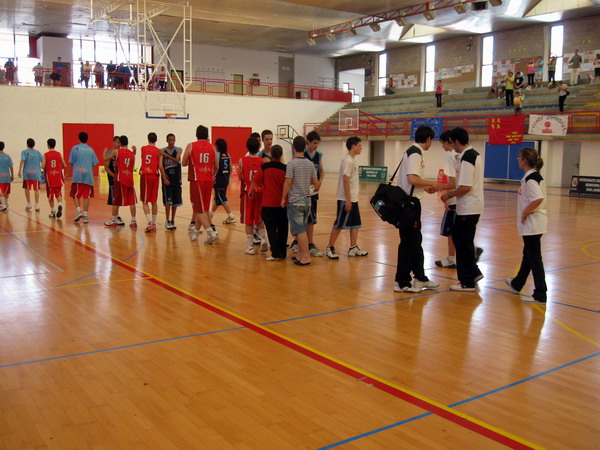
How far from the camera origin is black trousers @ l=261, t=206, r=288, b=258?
7805 millimetres

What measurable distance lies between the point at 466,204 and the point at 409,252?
Result: 802mm

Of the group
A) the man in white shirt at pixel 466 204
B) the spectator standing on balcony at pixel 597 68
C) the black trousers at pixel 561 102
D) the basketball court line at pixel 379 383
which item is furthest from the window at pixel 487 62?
the basketball court line at pixel 379 383

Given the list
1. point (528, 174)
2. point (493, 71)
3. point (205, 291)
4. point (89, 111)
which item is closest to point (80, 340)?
point (205, 291)

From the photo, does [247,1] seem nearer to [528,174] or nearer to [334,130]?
[334,130]

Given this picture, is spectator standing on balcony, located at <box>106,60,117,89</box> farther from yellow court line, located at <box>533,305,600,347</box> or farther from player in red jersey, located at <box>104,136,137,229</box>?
yellow court line, located at <box>533,305,600,347</box>

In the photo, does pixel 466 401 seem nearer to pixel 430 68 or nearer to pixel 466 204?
pixel 466 204

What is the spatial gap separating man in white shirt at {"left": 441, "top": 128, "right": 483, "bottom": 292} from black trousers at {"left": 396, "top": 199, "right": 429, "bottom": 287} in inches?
17.1

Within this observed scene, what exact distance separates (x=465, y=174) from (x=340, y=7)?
22.4m

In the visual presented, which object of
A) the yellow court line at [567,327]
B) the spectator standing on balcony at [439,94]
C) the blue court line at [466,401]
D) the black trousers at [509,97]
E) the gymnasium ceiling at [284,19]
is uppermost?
the gymnasium ceiling at [284,19]

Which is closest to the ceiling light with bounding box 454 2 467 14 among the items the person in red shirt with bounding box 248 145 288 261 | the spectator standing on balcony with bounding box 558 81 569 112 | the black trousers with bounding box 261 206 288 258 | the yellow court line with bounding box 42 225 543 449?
the spectator standing on balcony with bounding box 558 81 569 112

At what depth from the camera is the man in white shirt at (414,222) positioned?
6000 millimetres

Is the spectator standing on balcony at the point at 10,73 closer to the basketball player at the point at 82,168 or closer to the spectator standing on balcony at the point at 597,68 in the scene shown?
the basketball player at the point at 82,168

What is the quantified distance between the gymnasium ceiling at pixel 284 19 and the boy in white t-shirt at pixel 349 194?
16779mm

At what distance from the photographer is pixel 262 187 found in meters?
8.00
